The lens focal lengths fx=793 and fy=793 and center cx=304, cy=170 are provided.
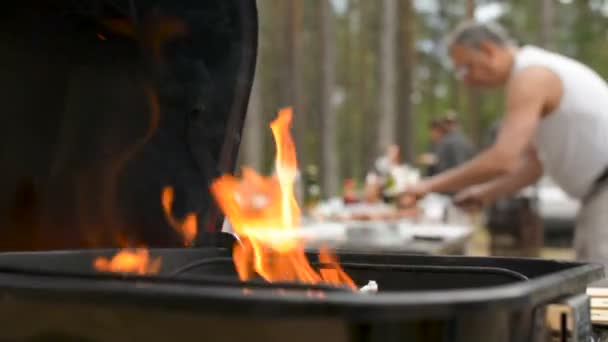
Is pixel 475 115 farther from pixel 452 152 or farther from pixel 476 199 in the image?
pixel 476 199

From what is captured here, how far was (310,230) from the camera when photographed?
4836 millimetres

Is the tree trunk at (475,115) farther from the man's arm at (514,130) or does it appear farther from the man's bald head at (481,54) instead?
the man's arm at (514,130)

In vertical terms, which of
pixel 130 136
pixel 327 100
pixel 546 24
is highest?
pixel 546 24

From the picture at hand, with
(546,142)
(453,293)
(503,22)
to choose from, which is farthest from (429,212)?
(503,22)

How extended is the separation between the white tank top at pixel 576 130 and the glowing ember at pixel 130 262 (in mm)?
2474

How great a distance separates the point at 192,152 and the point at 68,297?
2.67 ft

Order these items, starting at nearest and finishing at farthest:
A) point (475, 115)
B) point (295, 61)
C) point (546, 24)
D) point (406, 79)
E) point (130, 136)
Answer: point (130, 136)
point (546, 24)
point (295, 61)
point (406, 79)
point (475, 115)

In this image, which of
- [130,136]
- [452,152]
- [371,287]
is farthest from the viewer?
[452,152]

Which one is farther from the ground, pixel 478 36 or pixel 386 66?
pixel 386 66

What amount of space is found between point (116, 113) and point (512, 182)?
9.37ft

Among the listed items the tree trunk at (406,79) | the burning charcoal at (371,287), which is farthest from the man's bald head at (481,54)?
the tree trunk at (406,79)

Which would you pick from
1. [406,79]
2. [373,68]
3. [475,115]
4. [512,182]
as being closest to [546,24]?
[406,79]

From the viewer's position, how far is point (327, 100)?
1568 cm

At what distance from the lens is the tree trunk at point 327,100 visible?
15.4 m
